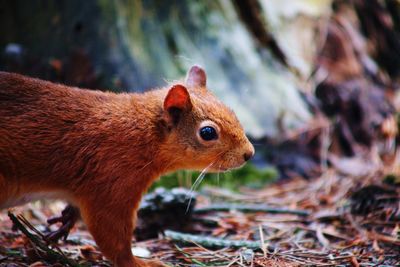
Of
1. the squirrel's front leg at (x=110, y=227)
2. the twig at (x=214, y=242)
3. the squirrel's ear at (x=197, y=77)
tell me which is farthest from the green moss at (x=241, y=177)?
the squirrel's front leg at (x=110, y=227)

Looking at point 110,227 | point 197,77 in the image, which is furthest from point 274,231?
point 110,227

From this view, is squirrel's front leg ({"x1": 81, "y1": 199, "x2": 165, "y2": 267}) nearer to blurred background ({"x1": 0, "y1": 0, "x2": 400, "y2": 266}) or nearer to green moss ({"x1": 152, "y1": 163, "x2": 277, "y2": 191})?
blurred background ({"x1": 0, "y1": 0, "x2": 400, "y2": 266})

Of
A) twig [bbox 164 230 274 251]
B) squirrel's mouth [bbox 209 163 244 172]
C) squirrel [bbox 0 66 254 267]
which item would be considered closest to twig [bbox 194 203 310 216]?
twig [bbox 164 230 274 251]

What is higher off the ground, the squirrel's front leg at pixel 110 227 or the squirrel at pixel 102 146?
the squirrel at pixel 102 146

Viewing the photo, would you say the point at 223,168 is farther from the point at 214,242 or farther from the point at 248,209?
the point at 248,209

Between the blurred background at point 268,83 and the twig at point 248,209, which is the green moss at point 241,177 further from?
the twig at point 248,209

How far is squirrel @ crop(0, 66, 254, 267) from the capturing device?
2.52 metres

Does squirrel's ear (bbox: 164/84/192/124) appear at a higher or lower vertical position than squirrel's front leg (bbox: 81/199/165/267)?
higher

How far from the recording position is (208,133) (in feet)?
9.20

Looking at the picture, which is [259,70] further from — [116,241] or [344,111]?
[116,241]

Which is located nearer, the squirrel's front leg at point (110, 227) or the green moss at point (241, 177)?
the squirrel's front leg at point (110, 227)

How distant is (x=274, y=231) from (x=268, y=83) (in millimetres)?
2192

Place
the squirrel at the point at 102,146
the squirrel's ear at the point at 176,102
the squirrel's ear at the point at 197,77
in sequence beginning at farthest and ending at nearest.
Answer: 1. the squirrel's ear at the point at 197,77
2. the squirrel's ear at the point at 176,102
3. the squirrel at the point at 102,146

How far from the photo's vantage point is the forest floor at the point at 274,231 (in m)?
2.74
